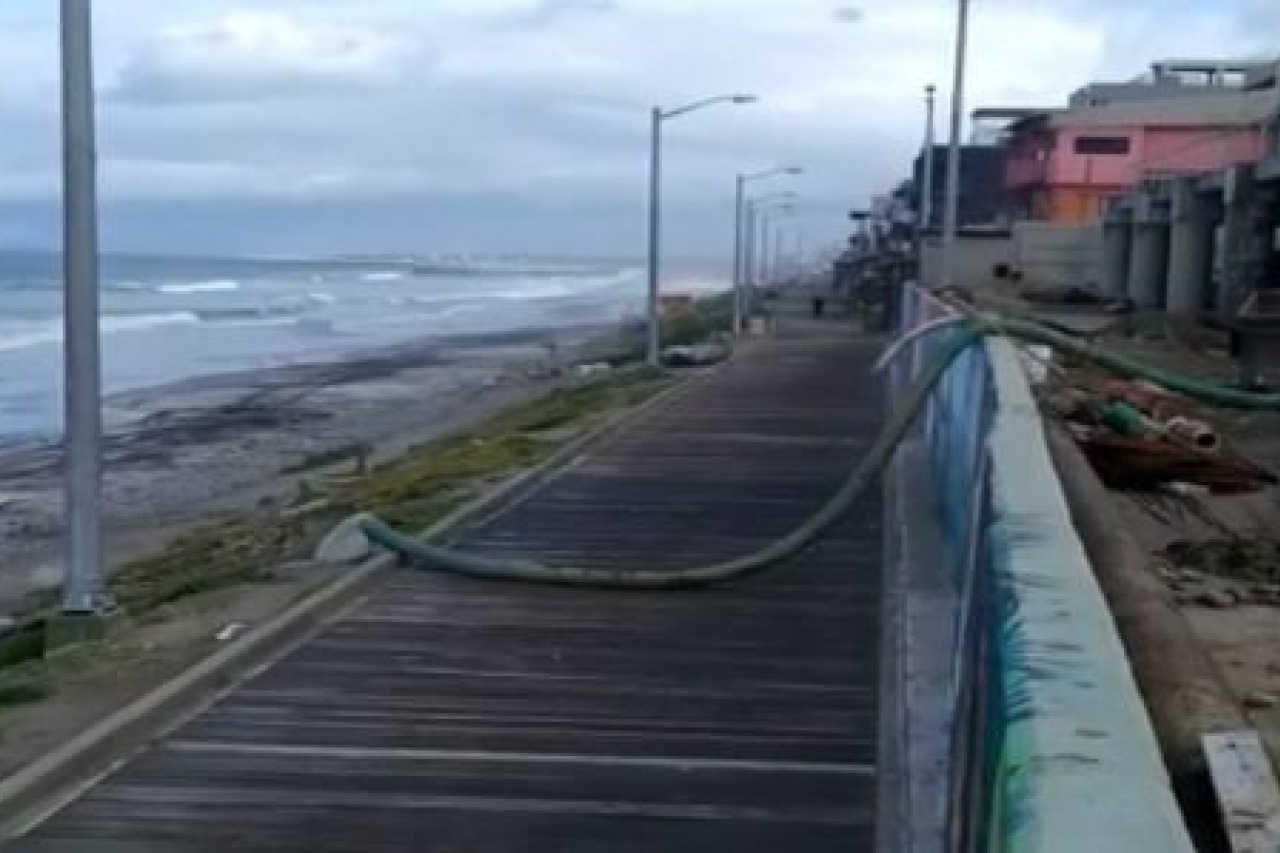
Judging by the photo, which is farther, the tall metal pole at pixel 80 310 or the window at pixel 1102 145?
the window at pixel 1102 145

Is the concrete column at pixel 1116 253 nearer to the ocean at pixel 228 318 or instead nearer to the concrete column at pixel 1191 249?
the concrete column at pixel 1191 249

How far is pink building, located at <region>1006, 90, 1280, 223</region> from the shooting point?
8912 cm

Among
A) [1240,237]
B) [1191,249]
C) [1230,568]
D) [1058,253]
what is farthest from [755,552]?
[1058,253]

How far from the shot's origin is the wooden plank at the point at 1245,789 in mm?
4773

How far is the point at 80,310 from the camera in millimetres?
13602

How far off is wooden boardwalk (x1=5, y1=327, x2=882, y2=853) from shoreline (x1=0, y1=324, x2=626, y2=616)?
35.9 feet

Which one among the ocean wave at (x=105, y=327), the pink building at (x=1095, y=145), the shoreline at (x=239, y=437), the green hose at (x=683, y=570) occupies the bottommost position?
the ocean wave at (x=105, y=327)

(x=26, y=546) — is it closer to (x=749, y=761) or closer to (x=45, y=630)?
(x=45, y=630)

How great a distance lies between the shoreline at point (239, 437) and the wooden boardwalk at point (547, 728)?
11.0m

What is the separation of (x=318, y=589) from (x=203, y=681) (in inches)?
129

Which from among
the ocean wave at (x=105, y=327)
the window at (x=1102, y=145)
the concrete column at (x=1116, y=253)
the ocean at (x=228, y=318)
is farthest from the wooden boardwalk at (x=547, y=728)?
the window at (x=1102, y=145)

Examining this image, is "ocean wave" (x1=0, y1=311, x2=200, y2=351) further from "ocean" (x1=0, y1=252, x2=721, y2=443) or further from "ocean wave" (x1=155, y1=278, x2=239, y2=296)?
"ocean wave" (x1=155, y1=278, x2=239, y2=296)

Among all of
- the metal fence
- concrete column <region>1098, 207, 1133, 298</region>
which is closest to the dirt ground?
the metal fence

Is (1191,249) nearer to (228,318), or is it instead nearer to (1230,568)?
(1230,568)
